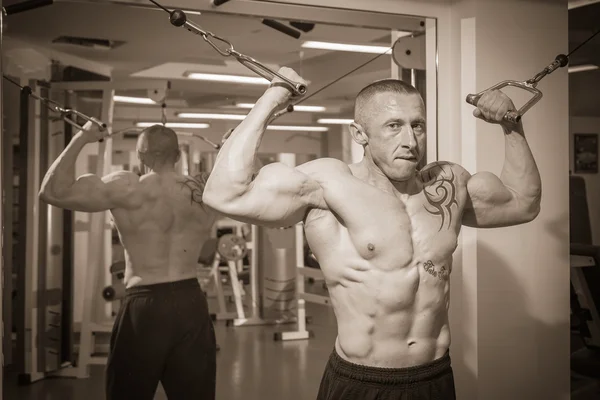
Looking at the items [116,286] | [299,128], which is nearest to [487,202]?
[299,128]

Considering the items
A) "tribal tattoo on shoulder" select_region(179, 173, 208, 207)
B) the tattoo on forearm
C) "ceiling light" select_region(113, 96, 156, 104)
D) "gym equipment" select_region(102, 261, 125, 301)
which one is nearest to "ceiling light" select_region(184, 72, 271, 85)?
"ceiling light" select_region(113, 96, 156, 104)

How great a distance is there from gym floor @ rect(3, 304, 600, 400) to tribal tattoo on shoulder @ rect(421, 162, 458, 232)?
3.42 ft

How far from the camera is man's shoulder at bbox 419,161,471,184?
1.95m

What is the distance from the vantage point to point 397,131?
69.8 inches

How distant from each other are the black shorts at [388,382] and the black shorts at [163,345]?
911mm

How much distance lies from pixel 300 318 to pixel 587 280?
202cm

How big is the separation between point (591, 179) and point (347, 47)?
5.00 ft

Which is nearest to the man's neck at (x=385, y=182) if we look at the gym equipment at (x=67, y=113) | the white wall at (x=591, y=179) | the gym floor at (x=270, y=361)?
the gym floor at (x=270, y=361)

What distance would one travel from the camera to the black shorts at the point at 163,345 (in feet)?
8.02

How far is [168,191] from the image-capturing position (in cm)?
253

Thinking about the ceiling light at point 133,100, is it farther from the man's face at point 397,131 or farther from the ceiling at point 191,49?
the man's face at point 397,131

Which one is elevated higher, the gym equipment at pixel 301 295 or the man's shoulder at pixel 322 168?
the man's shoulder at pixel 322 168

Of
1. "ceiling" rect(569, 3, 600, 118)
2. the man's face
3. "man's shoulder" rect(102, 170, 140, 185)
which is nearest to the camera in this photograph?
the man's face

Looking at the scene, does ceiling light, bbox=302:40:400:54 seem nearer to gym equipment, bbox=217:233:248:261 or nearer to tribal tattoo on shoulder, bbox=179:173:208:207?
tribal tattoo on shoulder, bbox=179:173:208:207
